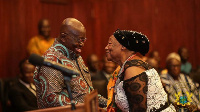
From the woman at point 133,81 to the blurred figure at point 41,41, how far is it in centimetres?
368

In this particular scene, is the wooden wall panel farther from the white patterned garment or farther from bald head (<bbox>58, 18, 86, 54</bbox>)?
the white patterned garment

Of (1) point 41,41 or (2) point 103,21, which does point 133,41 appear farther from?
(2) point 103,21

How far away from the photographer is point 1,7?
22.2ft

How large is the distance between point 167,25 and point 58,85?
7249 millimetres

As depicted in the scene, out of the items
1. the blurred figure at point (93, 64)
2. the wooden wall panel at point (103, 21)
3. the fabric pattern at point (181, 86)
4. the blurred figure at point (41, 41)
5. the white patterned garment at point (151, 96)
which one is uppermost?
the wooden wall panel at point (103, 21)

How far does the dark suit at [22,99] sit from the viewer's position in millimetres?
4299

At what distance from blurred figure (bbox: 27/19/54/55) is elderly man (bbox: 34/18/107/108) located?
11.9 ft

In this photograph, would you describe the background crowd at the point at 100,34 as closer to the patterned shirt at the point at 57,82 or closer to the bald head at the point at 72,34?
the patterned shirt at the point at 57,82

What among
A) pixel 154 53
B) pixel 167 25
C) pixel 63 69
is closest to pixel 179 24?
pixel 167 25

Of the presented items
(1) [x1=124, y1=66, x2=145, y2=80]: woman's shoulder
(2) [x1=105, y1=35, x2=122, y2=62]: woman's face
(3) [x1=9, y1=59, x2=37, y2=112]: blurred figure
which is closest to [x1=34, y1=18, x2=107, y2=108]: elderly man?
(2) [x1=105, y1=35, x2=122, y2=62]: woman's face

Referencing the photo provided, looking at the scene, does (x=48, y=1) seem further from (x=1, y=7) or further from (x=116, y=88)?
(x=116, y=88)

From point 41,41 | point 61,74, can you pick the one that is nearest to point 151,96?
point 61,74

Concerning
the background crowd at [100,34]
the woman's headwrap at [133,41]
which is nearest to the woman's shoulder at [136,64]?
the woman's headwrap at [133,41]

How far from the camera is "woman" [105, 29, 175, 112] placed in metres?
2.40
